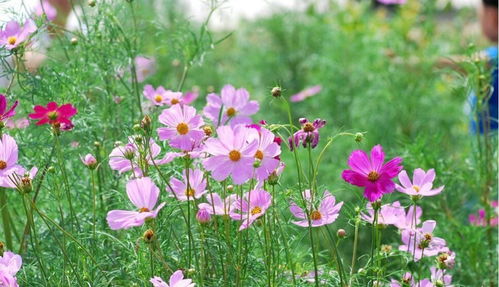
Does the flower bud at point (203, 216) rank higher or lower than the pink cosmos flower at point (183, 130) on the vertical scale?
lower

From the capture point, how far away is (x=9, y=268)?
1094 mm

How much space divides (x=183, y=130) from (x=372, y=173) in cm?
26

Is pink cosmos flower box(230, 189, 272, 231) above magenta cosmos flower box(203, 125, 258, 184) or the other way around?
the other way around

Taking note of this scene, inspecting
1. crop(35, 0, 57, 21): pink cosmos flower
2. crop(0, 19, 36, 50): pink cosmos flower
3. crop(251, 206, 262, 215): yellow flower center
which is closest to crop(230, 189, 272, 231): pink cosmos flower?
crop(251, 206, 262, 215): yellow flower center

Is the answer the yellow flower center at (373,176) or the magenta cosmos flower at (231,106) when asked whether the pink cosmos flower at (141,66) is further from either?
the yellow flower center at (373,176)

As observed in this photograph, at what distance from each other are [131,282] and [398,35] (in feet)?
8.31

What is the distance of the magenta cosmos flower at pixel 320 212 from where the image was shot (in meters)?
1.15

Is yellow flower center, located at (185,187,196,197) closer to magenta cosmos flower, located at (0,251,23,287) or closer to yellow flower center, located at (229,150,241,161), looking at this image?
yellow flower center, located at (229,150,241,161)

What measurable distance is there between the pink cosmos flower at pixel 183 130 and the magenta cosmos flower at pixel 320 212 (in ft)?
0.52

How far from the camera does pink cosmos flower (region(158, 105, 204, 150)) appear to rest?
1.14m

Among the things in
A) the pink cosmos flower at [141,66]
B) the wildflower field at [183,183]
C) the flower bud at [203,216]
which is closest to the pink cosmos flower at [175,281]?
the wildflower field at [183,183]

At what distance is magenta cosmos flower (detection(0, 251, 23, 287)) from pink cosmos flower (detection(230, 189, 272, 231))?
281 millimetres

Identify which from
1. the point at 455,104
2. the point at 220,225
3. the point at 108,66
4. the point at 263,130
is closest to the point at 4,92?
the point at 108,66

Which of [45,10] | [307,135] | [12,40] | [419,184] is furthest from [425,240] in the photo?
[45,10]
